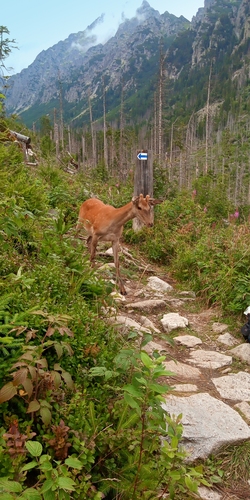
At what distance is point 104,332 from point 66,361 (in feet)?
2.12

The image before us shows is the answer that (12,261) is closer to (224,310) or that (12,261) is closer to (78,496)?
(78,496)

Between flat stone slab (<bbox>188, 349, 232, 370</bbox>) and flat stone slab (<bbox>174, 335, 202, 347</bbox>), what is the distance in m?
0.19

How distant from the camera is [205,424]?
309cm

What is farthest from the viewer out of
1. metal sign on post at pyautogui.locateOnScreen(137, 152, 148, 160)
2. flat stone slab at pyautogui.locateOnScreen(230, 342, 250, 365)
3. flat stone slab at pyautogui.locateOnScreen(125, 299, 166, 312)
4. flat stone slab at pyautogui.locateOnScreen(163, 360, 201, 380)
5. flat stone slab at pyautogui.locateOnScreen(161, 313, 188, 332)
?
metal sign on post at pyautogui.locateOnScreen(137, 152, 148, 160)

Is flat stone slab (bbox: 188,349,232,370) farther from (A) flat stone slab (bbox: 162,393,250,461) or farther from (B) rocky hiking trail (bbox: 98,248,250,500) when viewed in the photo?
(A) flat stone slab (bbox: 162,393,250,461)

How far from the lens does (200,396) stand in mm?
3561

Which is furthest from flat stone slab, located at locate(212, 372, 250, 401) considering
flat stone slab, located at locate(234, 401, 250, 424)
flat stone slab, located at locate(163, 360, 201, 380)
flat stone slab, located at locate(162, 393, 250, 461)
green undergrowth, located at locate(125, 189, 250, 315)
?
green undergrowth, located at locate(125, 189, 250, 315)

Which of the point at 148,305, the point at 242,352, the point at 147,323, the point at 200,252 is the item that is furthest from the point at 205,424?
the point at 200,252

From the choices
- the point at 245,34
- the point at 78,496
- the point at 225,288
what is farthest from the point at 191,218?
the point at 245,34

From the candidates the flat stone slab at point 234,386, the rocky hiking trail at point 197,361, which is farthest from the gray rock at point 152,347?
the flat stone slab at point 234,386

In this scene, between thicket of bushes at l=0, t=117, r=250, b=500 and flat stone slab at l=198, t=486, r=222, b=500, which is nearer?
thicket of bushes at l=0, t=117, r=250, b=500

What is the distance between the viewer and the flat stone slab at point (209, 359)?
4441mm

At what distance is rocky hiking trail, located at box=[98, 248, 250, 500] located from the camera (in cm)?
292

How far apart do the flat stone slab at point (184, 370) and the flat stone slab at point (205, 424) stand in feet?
1.50
